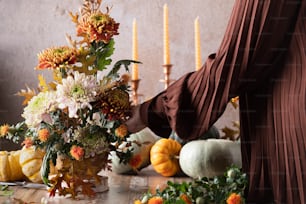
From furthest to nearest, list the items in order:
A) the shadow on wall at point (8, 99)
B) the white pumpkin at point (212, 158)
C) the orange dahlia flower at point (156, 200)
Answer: the shadow on wall at point (8, 99)
the white pumpkin at point (212, 158)
the orange dahlia flower at point (156, 200)

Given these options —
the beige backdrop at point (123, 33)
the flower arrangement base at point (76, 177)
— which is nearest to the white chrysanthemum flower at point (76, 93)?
the flower arrangement base at point (76, 177)

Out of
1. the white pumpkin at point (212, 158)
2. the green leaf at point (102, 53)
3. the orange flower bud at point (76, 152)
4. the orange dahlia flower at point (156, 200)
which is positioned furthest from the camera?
the white pumpkin at point (212, 158)

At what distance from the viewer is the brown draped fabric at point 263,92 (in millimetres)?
1094

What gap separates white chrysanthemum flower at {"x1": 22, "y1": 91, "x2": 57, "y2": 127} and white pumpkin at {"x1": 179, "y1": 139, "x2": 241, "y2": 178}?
435 millimetres

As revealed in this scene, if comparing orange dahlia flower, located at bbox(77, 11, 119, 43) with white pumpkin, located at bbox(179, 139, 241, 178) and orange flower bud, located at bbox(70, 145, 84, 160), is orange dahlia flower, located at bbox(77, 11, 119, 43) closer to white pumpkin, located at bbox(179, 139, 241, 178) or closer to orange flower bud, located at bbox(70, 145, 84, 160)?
orange flower bud, located at bbox(70, 145, 84, 160)

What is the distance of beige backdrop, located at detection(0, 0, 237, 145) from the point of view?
2.44 meters

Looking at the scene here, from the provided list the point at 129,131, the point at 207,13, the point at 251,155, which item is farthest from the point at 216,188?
the point at 207,13

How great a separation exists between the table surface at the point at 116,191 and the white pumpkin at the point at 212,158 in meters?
0.08

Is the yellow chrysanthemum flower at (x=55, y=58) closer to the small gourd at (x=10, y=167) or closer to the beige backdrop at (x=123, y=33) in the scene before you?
the small gourd at (x=10, y=167)

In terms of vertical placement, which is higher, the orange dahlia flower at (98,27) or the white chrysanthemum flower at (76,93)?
the orange dahlia flower at (98,27)

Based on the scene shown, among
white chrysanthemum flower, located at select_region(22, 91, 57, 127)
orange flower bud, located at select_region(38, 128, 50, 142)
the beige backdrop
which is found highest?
the beige backdrop

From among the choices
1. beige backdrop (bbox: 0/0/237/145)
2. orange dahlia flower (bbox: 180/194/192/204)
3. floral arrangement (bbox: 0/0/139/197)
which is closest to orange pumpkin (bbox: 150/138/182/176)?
floral arrangement (bbox: 0/0/139/197)

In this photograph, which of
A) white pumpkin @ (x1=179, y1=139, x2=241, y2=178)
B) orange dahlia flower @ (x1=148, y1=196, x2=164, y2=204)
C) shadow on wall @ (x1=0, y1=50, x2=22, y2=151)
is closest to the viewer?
orange dahlia flower @ (x1=148, y1=196, x2=164, y2=204)

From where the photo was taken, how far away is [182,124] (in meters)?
1.17
